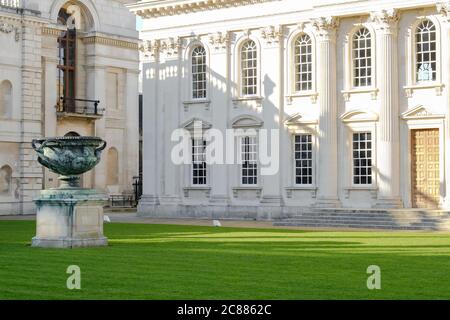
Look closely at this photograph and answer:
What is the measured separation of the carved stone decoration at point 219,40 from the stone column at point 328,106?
4.77 m

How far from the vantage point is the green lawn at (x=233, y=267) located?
44.9ft

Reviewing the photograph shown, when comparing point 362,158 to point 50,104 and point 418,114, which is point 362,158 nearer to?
point 418,114

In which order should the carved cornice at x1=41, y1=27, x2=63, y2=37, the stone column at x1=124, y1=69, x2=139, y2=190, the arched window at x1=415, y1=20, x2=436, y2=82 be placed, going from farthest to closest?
1. the stone column at x1=124, y1=69, x2=139, y2=190
2. the carved cornice at x1=41, y1=27, x2=63, y2=37
3. the arched window at x1=415, y1=20, x2=436, y2=82

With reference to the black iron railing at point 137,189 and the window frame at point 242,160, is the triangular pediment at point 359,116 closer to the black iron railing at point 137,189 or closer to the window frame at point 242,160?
the window frame at point 242,160

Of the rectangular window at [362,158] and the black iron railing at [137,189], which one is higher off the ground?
the rectangular window at [362,158]

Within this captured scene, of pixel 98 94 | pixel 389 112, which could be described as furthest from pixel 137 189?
pixel 389 112

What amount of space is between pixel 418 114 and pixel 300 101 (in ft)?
17.6

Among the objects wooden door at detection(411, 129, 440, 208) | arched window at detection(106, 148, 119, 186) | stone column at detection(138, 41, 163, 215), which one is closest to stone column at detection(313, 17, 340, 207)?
wooden door at detection(411, 129, 440, 208)

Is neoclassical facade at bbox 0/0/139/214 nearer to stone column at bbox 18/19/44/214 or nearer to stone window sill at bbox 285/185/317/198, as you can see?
stone column at bbox 18/19/44/214

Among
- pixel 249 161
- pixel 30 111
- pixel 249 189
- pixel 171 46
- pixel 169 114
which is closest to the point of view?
pixel 249 189

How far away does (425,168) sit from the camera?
35250 millimetres

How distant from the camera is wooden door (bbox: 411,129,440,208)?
34969mm

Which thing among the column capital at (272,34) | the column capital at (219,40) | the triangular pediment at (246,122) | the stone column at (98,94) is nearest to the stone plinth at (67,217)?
the triangular pediment at (246,122)

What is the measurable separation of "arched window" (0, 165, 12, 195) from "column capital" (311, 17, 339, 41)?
62.5ft
